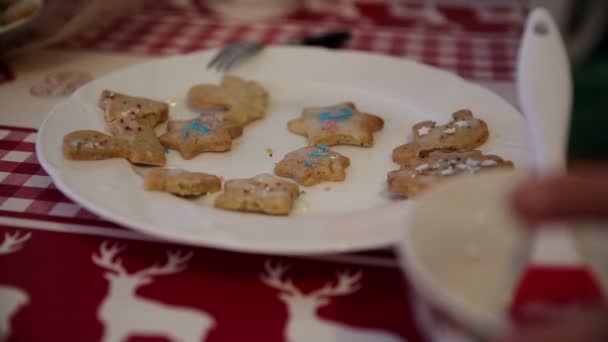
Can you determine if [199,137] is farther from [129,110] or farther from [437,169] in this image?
[437,169]

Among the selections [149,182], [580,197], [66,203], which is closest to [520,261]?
[580,197]

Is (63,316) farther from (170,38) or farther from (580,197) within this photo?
(170,38)

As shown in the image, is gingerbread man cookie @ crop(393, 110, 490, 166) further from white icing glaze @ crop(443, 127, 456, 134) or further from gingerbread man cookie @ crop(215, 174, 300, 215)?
gingerbread man cookie @ crop(215, 174, 300, 215)

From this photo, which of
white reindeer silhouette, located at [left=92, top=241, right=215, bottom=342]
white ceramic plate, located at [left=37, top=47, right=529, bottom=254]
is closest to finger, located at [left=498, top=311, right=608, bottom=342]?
white ceramic plate, located at [left=37, top=47, right=529, bottom=254]

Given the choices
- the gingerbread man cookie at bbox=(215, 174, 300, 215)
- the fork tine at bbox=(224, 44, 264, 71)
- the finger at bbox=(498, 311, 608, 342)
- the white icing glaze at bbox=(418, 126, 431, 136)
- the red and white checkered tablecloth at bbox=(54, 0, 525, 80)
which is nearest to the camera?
the finger at bbox=(498, 311, 608, 342)

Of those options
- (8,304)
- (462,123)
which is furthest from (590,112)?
(8,304)

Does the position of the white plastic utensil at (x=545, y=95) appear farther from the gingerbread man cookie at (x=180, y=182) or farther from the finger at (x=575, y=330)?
the gingerbread man cookie at (x=180, y=182)

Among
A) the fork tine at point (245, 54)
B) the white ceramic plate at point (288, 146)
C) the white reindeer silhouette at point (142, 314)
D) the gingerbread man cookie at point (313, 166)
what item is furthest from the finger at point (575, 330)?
the fork tine at point (245, 54)
